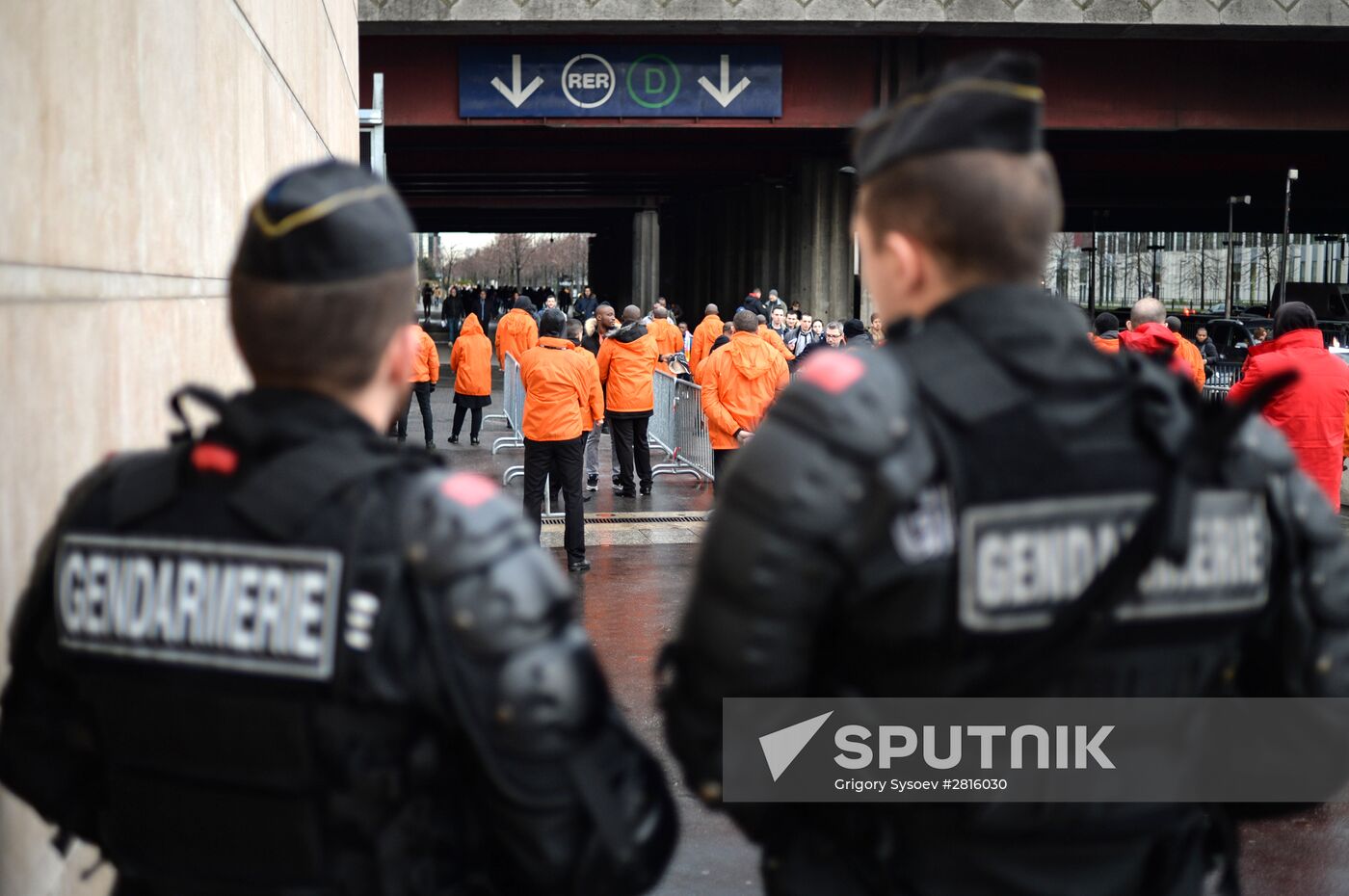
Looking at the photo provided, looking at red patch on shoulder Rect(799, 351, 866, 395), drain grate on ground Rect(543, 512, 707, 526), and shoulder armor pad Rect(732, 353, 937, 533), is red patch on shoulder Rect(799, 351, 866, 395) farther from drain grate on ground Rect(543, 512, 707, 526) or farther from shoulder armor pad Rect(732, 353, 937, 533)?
drain grate on ground Rect(543, 512, 707, 526)

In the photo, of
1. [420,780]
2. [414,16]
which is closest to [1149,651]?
[420,780]

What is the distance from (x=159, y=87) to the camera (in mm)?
4266

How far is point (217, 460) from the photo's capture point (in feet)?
6.35

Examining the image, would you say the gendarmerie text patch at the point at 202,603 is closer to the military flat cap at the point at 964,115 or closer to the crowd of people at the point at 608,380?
the military flat cap at the point at 964,115

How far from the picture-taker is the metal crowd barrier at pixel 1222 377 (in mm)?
22122

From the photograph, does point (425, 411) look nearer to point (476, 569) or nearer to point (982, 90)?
point (982, 90)

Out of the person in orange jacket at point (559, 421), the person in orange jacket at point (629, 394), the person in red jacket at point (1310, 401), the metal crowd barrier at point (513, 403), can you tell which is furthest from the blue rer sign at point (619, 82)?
the person in red jacket at point (1310, 401)

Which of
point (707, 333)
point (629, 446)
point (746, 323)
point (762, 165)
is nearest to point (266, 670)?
point (746, 323)

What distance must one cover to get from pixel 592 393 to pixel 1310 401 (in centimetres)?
540

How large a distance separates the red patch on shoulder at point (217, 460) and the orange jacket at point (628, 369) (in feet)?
40.2

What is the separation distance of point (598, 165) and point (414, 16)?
1330 centimetres

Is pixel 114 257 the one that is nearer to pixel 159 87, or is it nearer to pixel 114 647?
pixel 159 87

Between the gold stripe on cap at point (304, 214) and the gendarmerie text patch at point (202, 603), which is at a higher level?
the gold stripe on cap at point (304, 214)

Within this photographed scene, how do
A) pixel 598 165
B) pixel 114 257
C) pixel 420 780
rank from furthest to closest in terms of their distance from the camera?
pixel 598 165 < pixel 114 257 < pixel 420 780
